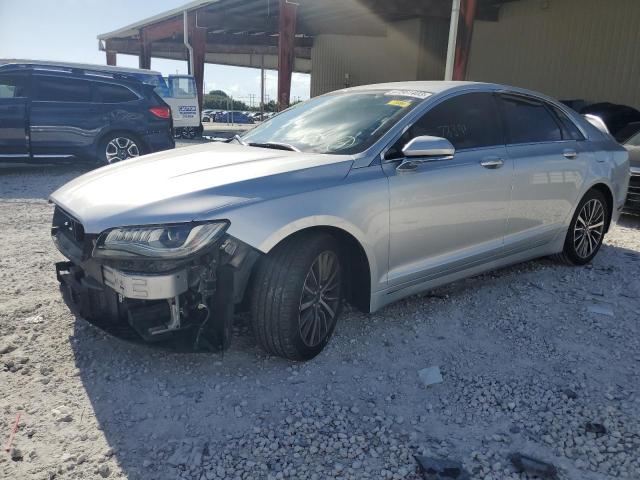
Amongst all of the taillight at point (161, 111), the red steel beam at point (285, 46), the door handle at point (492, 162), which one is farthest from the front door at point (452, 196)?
the red steel beam at point (285, 46)

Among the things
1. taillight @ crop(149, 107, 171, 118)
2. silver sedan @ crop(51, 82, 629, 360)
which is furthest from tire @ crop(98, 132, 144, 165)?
silver sedan @ crop(51, 82, 629, 360)

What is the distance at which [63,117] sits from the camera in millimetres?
8430

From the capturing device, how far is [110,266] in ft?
8.24

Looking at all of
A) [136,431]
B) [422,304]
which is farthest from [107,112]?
[136,431]

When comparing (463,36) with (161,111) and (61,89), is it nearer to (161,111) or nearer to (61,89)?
(161,111)

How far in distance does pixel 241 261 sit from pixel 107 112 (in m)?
A: 7.20

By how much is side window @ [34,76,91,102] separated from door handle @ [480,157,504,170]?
23.9ft

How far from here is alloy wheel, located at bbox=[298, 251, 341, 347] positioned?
285cm

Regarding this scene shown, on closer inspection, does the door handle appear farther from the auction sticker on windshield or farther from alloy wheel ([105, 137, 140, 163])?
alloy wheel ([105, 137, 140, 163])

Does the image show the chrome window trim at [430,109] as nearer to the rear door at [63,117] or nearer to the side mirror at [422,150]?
the side mirror at [422,150]

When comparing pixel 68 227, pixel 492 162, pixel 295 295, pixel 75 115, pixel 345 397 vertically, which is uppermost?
pixel 492 162

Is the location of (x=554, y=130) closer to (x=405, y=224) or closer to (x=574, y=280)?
(x=574, y=280)

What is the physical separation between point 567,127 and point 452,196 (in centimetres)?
177

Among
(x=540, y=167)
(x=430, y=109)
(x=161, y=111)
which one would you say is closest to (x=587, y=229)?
(x=540, y=167)
